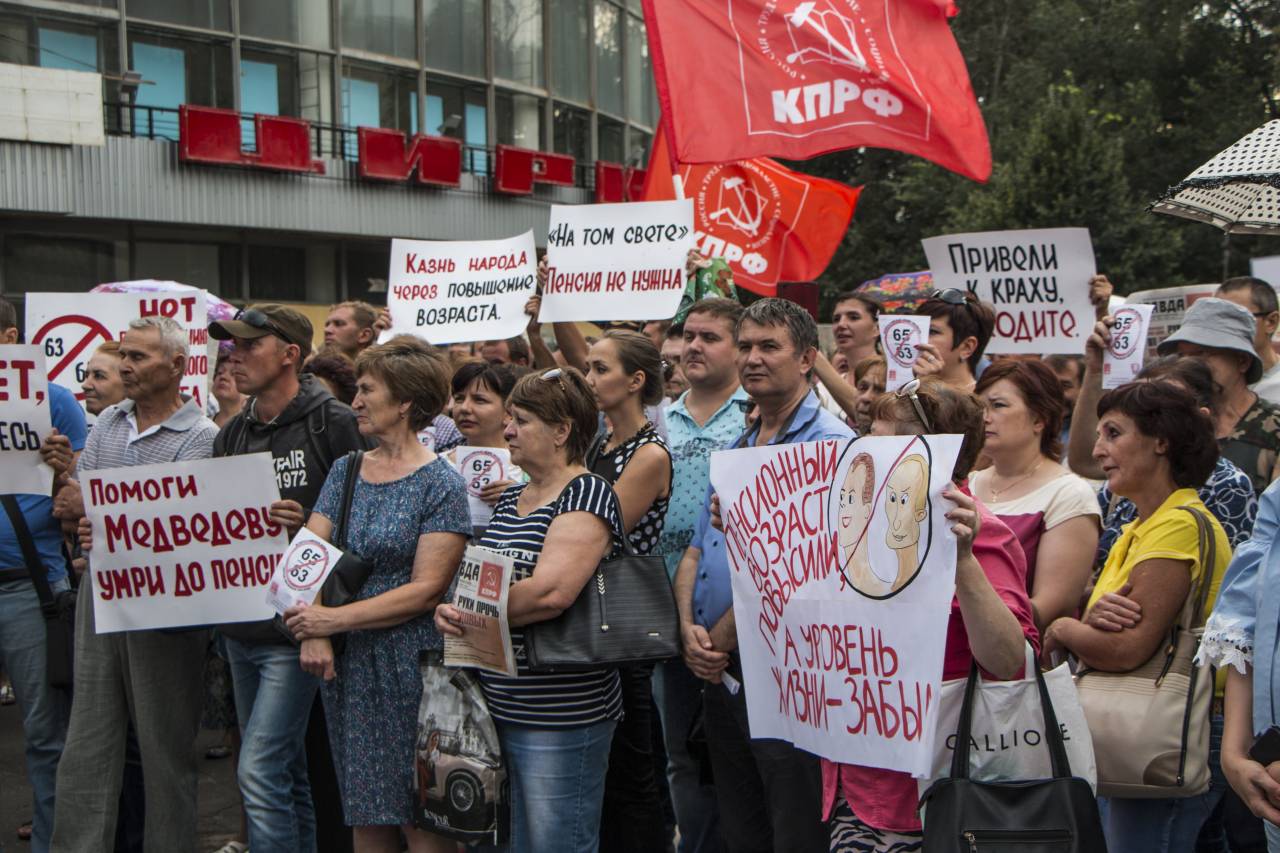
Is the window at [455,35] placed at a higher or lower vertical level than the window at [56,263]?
higher

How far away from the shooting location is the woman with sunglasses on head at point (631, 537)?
476 centimetres

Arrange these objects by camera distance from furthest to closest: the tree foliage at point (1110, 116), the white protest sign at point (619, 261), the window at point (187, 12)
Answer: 1. the tree foliage at point (1110, 116)
2. the window at point (187, 12)
3. the white protest sign at point (619, 261)

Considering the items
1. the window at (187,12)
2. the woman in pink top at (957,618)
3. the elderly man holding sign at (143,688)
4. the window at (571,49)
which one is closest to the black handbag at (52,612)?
the elderly man holding sign at (143,688)

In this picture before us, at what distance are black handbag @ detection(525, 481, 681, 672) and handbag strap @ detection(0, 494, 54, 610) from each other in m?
2.44

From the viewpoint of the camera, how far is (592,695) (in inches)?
164

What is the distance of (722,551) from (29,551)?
2.93 m

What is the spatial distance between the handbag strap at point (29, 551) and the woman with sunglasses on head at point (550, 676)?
7.16ft

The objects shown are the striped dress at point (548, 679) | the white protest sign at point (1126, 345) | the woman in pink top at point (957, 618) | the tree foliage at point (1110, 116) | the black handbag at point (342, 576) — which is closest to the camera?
the woman in pink top at point (957, 618)

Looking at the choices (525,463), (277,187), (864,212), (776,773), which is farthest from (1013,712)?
(864,212)

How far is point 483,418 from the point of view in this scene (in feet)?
19.0

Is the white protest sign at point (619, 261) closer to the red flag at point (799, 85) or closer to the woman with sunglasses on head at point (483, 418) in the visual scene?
the red flag at point (799, 85)

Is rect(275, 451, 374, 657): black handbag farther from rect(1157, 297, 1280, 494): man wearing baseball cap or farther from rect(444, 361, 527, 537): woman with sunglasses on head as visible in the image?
rect(1157, 297, 1280, 494): man wearing baseball cap

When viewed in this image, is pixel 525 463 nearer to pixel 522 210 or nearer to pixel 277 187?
pixel 277 187

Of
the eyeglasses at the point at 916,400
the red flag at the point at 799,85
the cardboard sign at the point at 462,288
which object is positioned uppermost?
the red flag at the point at 799,85
